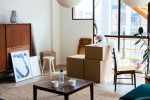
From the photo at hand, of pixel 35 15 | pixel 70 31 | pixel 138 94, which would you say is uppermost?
pixel 35 15

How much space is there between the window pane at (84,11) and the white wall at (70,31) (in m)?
0.17

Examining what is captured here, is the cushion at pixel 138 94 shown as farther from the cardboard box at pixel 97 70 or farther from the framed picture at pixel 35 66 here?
the framed picture at pixel 35 66

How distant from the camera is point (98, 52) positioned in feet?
18.7

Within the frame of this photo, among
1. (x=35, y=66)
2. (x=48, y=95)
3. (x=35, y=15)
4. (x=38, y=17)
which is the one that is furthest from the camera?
(x=38, y=17)

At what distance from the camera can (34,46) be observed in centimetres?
665

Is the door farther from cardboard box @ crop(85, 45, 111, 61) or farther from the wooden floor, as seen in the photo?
cardboard box @ crop(85, 45, 111, 61)

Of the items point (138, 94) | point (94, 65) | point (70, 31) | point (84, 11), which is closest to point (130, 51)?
point (94, 65)

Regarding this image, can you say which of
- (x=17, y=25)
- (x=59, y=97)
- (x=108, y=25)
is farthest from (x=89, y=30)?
(x=59, y=97)

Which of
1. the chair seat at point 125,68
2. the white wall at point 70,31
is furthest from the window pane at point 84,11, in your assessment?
the chair seat at point 125,68

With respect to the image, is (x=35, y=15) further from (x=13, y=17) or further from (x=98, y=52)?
(x=98, y=52)

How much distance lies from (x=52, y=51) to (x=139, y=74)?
8.58 feet

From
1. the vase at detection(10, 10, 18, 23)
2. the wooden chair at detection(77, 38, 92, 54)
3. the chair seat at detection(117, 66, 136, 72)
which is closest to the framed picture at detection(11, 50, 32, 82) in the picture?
the vase at detection(10, 10, 18, 23)

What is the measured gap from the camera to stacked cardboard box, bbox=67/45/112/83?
5.69 metres

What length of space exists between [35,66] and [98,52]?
1842 mm
